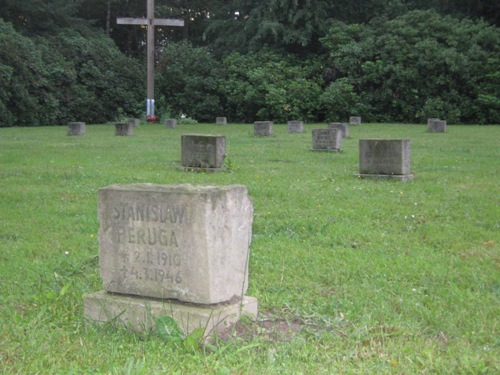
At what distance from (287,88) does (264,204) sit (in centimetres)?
2977

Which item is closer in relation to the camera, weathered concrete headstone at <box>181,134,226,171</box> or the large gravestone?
the large gravestone

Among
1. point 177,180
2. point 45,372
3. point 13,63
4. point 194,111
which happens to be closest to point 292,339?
point 45,372

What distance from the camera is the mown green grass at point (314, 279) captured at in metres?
3.87

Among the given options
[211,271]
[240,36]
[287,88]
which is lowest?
[211,271]

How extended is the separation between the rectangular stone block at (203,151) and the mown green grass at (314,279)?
3.53 feet

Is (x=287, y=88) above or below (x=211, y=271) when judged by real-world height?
above

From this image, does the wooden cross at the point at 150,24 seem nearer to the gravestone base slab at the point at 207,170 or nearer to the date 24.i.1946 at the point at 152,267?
the gravestone base slab at the point at 207,170

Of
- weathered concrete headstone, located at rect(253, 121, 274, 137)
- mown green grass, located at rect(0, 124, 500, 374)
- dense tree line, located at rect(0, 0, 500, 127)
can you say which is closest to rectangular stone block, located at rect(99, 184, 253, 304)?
mown green grass, located at rect(0, 124, 500, 374)

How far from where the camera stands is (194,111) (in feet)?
134

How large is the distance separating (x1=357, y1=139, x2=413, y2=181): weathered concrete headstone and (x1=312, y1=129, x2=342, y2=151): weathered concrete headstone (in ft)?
17.6

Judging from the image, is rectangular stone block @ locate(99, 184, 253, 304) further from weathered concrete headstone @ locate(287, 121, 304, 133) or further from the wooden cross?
the wooden cross

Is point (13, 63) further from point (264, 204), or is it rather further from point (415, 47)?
point (264, 204)

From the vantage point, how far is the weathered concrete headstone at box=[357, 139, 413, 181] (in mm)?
11625

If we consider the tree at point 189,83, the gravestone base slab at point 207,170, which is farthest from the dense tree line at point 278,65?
the gravestone base slab at point 207,170
